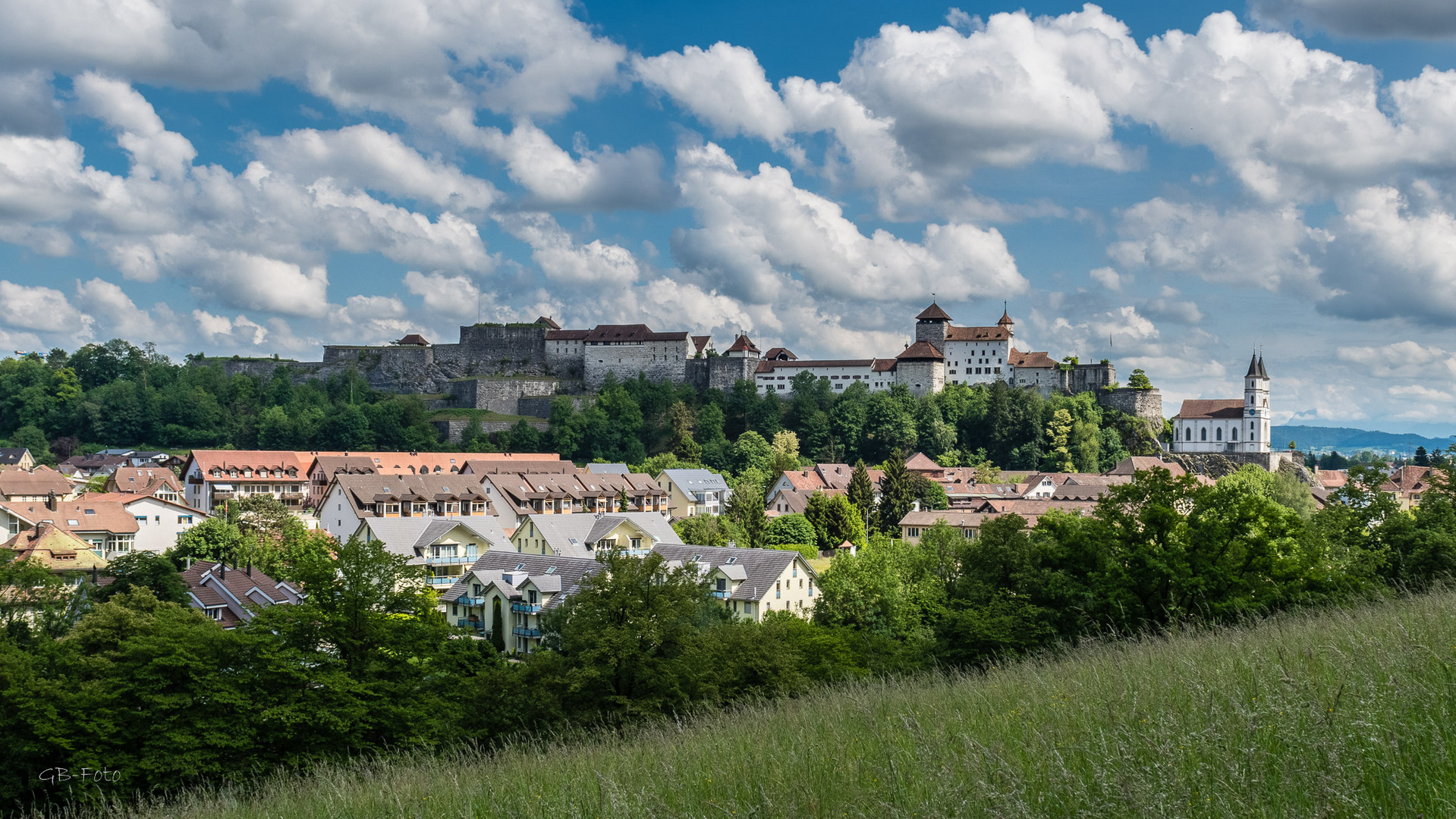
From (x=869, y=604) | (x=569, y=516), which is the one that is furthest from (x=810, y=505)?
(x=869, y=604)

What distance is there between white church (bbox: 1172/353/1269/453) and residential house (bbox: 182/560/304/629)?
248 ft

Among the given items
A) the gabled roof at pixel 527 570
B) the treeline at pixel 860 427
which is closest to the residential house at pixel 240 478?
the treeline at pixel 860 427

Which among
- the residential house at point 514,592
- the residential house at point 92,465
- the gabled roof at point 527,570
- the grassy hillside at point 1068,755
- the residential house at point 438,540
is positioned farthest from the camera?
the residential house at point 92,465

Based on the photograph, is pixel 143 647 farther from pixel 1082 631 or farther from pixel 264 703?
pixel 1082 631

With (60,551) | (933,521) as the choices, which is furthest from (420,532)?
(933,521)

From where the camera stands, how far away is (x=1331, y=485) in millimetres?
96562

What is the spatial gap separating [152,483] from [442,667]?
185ft

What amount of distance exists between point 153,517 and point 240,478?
14.6 metres

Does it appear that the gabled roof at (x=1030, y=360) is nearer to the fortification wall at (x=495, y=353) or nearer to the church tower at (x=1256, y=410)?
the church tower at (x=1256, y=410)

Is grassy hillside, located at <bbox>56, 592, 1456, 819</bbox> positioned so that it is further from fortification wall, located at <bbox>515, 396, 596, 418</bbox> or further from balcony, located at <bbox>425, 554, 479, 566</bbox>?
fortification wall, located at <bbox>515, 396, 596, 418</bbox>

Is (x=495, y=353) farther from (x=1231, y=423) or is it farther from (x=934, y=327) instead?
(x=1231, y=423)

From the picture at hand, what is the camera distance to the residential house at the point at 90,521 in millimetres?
48656

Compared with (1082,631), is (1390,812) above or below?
above

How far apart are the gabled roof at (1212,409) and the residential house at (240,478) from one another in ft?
228
